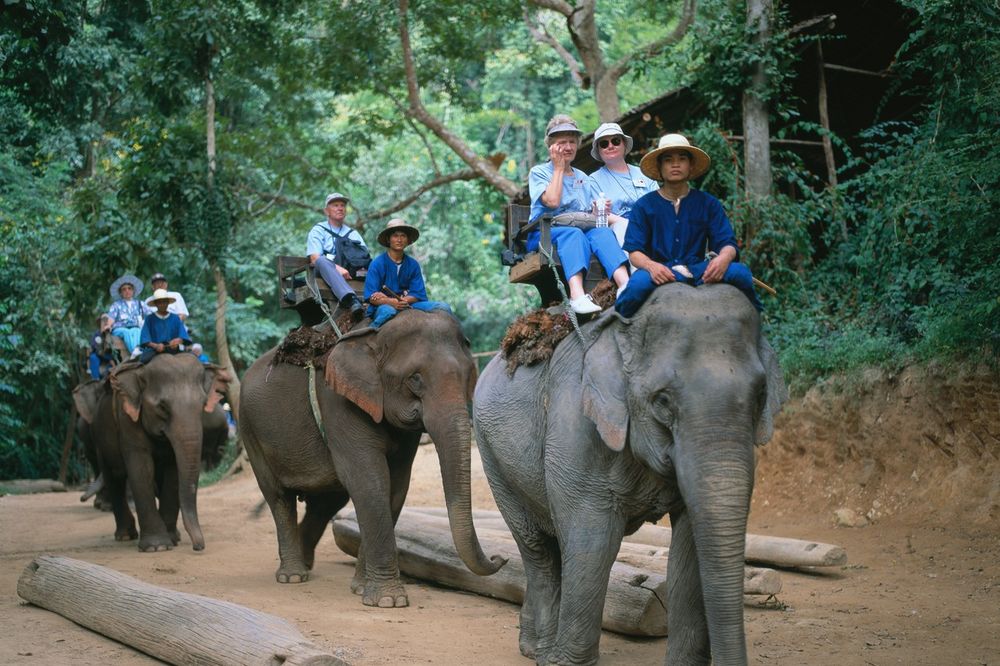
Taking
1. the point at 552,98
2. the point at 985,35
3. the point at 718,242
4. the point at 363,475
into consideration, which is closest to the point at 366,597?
the point at 363,475

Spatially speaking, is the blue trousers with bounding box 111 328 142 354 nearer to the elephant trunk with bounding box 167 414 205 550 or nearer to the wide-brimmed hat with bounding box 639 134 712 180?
the elephant trunk with bounding box 167 414 205 550

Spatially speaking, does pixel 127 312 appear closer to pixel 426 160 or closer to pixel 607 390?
pixel 607 390

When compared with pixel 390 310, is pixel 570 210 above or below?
above

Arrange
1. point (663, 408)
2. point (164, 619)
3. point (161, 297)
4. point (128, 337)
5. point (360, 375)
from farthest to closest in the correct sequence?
point (128, 337) → point (161, 297) → point (360, 375) → point (164, 619) → point (663, 408)

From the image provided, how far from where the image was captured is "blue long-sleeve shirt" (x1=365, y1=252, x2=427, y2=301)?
9.03 meters

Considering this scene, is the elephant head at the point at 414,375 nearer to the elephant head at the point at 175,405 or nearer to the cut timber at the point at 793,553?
the cut timber at the point at 793,553

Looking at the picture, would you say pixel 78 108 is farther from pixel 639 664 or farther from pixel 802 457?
pixel 639 664

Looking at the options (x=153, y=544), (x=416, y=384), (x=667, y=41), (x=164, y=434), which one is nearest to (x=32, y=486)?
(x=164, y=434)

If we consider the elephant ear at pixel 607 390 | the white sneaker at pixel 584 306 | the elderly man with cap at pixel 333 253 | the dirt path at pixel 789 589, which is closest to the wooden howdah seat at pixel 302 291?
the elderly man with cap at pixel 333 253

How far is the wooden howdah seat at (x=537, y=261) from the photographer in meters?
6.54

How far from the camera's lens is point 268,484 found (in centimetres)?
996

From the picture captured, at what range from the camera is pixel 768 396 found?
16.9 feet

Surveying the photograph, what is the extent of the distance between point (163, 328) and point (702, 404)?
911 cm

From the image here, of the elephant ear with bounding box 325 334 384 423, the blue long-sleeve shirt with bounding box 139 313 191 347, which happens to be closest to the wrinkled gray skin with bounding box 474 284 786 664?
the elephant ear with bounding box 325 334 384 423
